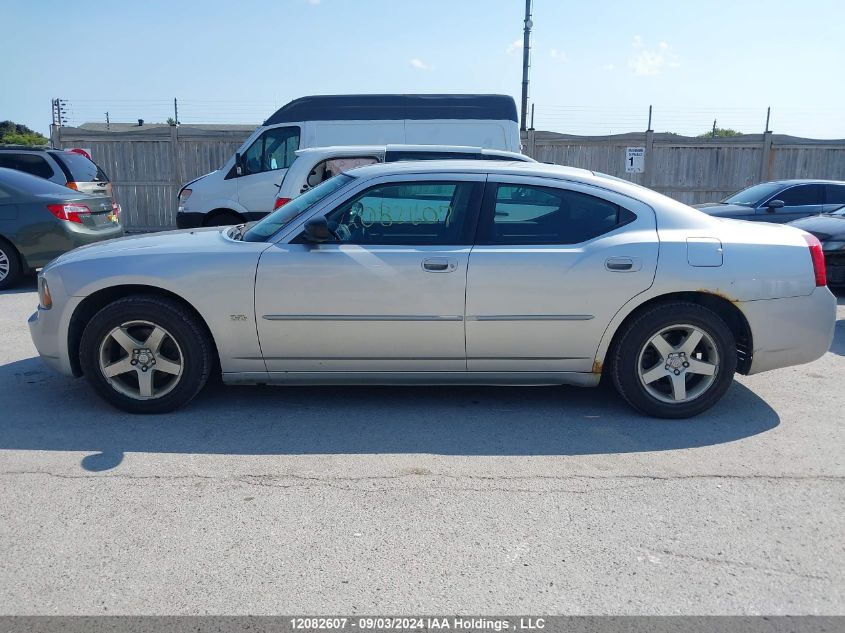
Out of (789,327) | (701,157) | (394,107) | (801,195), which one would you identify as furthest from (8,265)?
(701,157)

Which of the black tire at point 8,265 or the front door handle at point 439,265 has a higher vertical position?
the front door handle at point 439,265

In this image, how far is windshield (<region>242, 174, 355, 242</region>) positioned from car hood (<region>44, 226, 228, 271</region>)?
240mm

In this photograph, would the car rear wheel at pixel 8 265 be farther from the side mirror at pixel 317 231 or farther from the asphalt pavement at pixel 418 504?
the side mirror at pixel 317 231

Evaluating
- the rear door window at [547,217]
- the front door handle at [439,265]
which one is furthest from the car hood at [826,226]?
the front door handle at [439,265]

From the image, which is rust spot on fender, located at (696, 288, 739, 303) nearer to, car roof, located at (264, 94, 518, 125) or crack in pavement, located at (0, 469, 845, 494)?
crack in pavement, located at (0, 469, 845, 494)

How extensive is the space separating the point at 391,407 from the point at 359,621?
2280mm

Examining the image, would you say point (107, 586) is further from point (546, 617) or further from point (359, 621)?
point (546, 617)

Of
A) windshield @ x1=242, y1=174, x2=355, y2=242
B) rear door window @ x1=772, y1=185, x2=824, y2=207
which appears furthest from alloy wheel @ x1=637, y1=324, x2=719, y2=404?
rear door window @ x1=772, y1=185, x2=824, y2=207

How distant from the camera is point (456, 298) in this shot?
4.56m

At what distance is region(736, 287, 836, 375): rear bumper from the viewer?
4656mm

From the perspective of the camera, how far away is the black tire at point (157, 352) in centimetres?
462

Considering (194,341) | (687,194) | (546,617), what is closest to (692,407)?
(546,617)

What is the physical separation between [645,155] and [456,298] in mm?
13143

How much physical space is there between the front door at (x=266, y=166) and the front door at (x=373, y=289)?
22.2 ft
